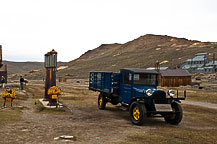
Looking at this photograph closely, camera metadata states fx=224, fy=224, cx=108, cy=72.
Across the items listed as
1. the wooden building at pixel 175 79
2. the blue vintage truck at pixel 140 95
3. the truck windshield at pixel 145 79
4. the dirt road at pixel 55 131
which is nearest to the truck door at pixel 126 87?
the blue vintage truck at pixel 140 95

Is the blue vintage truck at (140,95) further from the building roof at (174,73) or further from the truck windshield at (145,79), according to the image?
the building roof at (174,73)

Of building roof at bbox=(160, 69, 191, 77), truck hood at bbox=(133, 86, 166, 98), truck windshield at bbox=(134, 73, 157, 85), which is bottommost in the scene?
truck hood at bbox=(133, 86, 166, 98)

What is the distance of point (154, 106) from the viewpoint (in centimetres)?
1066

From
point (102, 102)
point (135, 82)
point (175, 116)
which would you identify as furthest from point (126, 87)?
point (102, 102)

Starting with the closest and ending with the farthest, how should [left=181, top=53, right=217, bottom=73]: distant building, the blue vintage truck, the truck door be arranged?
the blue vintage truck
the truck door
[left=181, top=53, right=217, bottom=73]: distant building

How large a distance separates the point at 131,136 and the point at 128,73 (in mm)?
4689

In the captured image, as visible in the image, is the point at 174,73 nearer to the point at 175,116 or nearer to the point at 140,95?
the point at 175,116

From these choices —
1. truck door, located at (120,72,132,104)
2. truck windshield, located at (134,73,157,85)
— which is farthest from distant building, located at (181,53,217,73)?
truck door, located at (120,72,132,104)

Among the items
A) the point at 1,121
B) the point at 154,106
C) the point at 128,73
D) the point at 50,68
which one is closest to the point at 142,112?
the point at 154,106

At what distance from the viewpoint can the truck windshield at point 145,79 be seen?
11883mm

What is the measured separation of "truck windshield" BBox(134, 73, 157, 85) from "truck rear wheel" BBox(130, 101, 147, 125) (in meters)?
1.44

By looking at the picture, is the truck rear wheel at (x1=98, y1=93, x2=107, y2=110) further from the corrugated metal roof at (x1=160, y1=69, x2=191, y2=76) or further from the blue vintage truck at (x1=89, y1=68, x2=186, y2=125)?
the corrugated metal roof at (x1=160, y1=69, x2=191, y2=76)

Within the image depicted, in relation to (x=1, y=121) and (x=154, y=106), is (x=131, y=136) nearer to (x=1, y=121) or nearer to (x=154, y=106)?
(x=154, y=106)

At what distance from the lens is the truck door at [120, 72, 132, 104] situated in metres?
12.0
